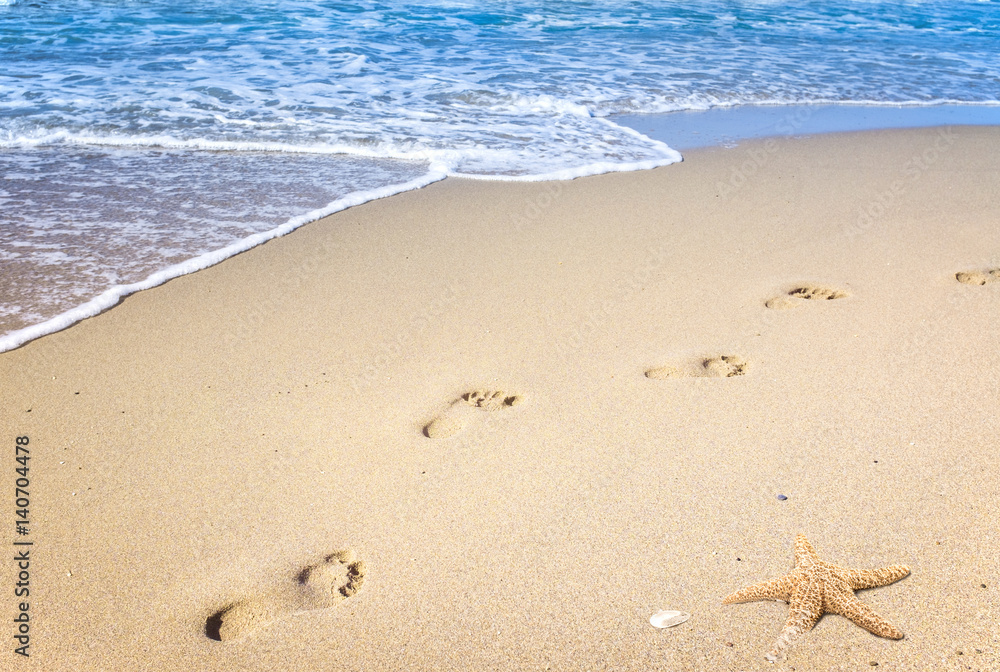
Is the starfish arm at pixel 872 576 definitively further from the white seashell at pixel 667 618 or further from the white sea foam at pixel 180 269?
the white sea foam at pixel 180 269

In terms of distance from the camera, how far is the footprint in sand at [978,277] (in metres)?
4.03

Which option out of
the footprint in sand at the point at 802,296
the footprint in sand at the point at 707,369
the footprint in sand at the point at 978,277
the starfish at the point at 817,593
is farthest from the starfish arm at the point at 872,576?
the footprint in sand at the point at 978,277

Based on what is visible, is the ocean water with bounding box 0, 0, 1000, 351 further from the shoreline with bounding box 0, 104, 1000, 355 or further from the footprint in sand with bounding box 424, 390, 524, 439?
the footprint in sand with bounding box 424, 390, 524, 439

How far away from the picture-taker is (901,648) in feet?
6.57

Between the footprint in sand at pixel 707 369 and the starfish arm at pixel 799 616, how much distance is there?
1.27 m

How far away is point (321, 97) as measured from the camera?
8.01 metres

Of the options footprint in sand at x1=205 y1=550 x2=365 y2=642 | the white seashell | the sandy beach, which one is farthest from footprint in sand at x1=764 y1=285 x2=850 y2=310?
footprint in sand at x1=205 y1=550 x2=365 y2=642

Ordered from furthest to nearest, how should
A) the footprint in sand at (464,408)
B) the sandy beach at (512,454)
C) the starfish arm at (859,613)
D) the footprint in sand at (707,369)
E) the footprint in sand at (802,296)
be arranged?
the footprint in sand at (802,296), the footprint in sand at (707,369), the footprint in sand at (464,408), the sandy beach at (512,454), the starfish arm at (859,613)

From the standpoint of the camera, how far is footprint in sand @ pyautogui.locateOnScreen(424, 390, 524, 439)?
293 centimetres

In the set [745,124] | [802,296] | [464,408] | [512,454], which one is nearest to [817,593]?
[512,454]

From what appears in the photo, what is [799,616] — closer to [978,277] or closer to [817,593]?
[817,593]

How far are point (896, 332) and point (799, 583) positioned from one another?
1923 millimetres

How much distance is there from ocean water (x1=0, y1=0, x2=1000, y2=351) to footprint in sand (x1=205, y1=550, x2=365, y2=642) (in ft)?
7.17

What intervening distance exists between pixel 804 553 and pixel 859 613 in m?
0.24
